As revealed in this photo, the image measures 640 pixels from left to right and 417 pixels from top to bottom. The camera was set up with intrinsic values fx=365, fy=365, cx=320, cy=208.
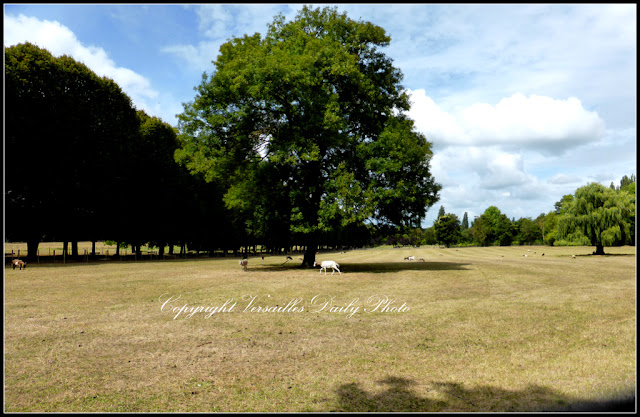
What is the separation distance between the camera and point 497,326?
1138 cm

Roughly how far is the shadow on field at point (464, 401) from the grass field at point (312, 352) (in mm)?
35

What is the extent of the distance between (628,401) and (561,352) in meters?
2.58

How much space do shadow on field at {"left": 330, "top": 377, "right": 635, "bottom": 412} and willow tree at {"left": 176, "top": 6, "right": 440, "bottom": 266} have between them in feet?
63.8

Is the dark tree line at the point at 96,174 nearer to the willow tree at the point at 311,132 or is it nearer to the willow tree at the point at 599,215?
the willow tree at the point at 311,132

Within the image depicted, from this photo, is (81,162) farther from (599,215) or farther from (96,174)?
(599,215)

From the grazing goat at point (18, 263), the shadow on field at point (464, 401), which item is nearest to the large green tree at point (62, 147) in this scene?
the grazing goat at point (18, 263)

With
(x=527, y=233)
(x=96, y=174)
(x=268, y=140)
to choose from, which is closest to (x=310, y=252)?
(x=268, y=140)

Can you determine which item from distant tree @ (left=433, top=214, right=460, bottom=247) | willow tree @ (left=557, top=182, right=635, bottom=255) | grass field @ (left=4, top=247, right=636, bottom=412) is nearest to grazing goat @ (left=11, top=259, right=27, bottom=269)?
grass field @ (left=4, top=247, right=636, bottom=412)

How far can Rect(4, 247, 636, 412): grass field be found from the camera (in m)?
6.55

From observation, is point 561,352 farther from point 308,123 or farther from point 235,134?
point 235,134

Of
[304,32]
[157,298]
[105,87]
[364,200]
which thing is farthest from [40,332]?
[105,87]

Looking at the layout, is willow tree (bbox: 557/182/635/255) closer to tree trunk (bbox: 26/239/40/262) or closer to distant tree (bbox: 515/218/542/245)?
tree trunk (bbox: 26/239/40/262)

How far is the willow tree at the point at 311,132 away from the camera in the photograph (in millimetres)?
27500

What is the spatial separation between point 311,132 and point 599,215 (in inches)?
1958
